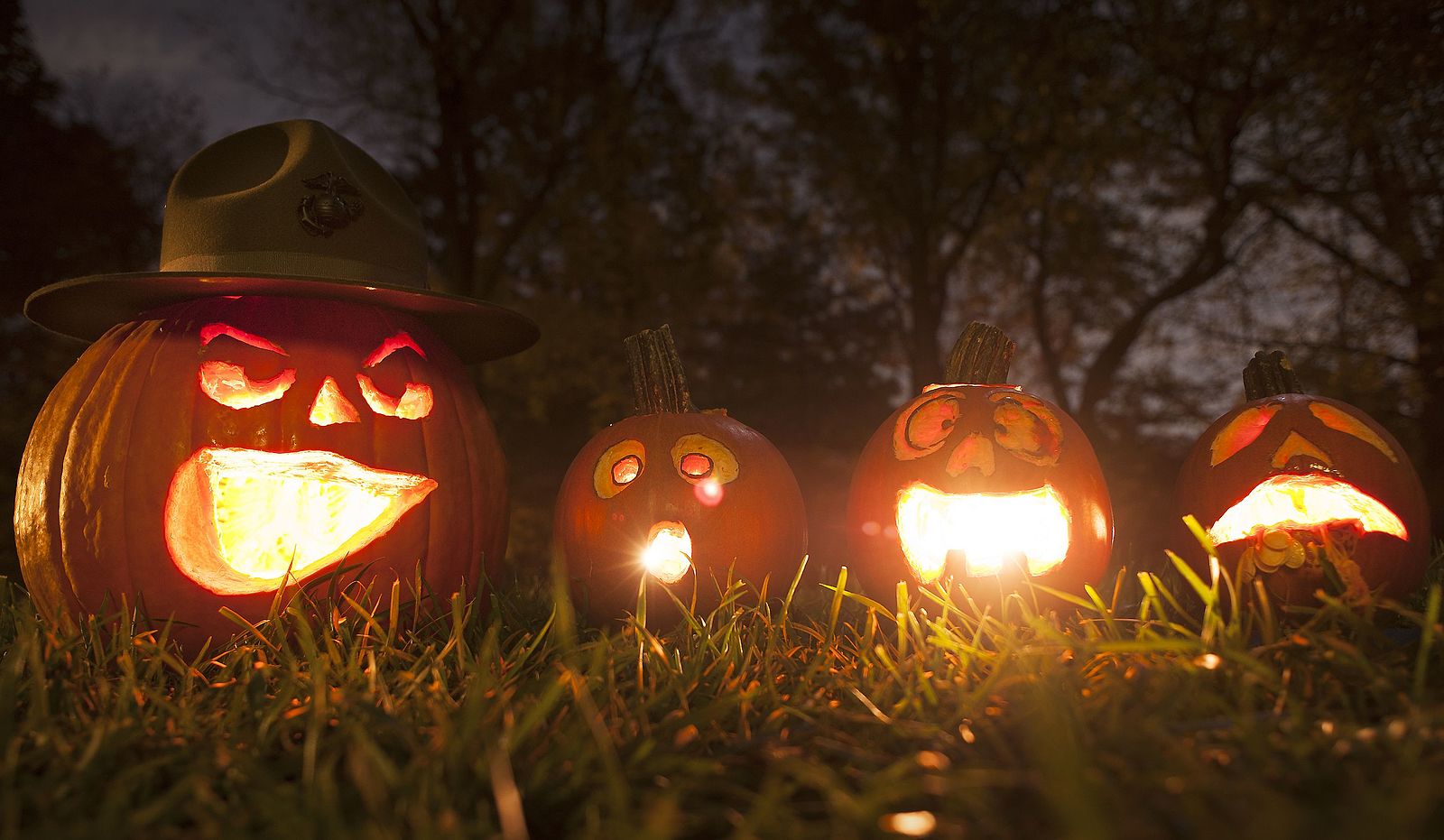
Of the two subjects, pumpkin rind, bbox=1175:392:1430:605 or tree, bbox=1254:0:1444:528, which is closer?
pumpkin rind, bbox=1175:392:1430:605

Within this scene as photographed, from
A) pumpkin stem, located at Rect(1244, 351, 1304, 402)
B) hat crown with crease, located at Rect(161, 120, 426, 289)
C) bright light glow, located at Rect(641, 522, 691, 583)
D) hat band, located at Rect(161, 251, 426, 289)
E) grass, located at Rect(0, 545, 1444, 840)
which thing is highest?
hat crown with crease, located at Rect(161, 120, 426, 289)

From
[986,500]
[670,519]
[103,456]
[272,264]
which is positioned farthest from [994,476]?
[103,456]

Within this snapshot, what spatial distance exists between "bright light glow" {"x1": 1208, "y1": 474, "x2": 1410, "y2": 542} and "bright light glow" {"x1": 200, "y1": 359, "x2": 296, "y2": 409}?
3115 mm

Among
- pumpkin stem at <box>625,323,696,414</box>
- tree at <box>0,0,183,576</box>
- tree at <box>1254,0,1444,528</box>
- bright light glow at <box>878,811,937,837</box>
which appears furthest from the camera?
tree at <box>0,0,183,576</box>

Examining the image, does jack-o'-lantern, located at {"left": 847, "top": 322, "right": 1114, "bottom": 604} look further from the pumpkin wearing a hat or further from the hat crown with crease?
the hat crown with crease

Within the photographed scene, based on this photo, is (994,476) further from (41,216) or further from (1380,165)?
(41,216)

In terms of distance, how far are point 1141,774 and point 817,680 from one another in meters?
0.84

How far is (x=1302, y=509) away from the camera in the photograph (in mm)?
2564

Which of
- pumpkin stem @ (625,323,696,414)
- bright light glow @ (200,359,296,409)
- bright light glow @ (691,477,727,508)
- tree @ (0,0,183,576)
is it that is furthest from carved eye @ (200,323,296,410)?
tree @ (0,0,183,576)

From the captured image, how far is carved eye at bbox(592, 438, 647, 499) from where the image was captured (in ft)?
9.07

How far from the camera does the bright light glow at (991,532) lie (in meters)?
2.57

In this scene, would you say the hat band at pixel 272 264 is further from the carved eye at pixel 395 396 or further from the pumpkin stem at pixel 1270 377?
the pumpkin stem at pixel 1270 377

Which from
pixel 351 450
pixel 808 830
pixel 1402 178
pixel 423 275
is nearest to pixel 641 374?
pixel 423 275

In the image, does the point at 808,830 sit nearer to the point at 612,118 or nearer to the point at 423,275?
the point at 423,275
